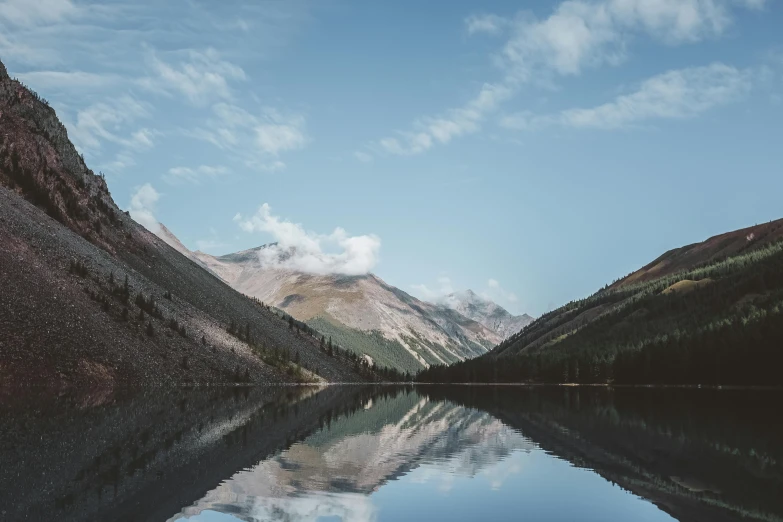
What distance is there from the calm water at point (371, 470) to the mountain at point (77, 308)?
45712 mm

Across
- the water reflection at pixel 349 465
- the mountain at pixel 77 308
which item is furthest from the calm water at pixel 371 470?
the mountain at pixel 77 308

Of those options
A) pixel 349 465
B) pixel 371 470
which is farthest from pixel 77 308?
pixel 371 470

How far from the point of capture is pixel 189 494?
27.6 m

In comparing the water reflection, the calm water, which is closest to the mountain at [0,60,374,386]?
the calm water

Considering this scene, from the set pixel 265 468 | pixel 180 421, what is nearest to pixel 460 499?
pixel 265 468

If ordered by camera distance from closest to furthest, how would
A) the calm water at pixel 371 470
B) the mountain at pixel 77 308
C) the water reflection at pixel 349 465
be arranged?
the calm water at pixel 371 470, the water reflection at pixel 349 465, the mountain at pixel 77 308

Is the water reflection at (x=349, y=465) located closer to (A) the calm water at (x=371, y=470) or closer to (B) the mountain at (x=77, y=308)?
(A) the calm water at (x=371, y=470)

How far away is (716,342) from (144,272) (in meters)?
164

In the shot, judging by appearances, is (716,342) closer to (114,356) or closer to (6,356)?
(114,356)

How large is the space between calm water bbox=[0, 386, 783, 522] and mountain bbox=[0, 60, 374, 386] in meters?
45.7

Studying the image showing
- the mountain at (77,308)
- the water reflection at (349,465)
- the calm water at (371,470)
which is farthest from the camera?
the mountain at (77,308)

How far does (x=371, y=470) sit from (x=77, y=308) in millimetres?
101584

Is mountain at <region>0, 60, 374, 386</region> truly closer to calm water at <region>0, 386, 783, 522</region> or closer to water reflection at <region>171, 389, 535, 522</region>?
calm water at <region>0, 386, 783, 522</region>

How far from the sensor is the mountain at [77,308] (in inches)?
4080
